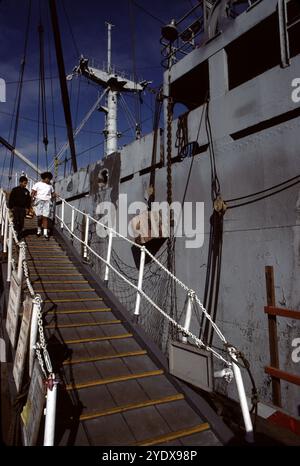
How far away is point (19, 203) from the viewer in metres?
8.32

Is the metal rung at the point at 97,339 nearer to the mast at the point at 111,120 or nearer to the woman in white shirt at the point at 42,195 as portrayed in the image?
the woman in white shirt at the point at 42,195

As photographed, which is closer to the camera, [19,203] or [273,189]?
[273,189]

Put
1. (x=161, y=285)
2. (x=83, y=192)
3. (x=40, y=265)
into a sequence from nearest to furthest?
A: (x=40, y=265), (x=161, y=285), (x=83, y=192)

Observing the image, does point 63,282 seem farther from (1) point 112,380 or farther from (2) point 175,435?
(2) point 175,435

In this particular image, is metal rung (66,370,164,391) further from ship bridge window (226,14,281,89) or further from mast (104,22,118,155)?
mast (104,22,118,155)

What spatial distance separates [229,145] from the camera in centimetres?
679

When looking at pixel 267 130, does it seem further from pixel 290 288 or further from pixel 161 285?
pixel 161 285

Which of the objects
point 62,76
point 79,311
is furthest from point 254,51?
point 62,76

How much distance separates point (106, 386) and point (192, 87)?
30.1 feet

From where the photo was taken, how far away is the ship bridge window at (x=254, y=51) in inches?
267

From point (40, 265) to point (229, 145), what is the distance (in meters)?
5.06

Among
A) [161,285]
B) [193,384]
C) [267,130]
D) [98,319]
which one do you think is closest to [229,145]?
[267,130]

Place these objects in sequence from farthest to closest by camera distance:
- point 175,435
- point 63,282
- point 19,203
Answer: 1. point 19,203
2. point 63,282
3. point 175,435

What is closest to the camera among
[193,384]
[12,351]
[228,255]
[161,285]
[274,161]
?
[193,384]
